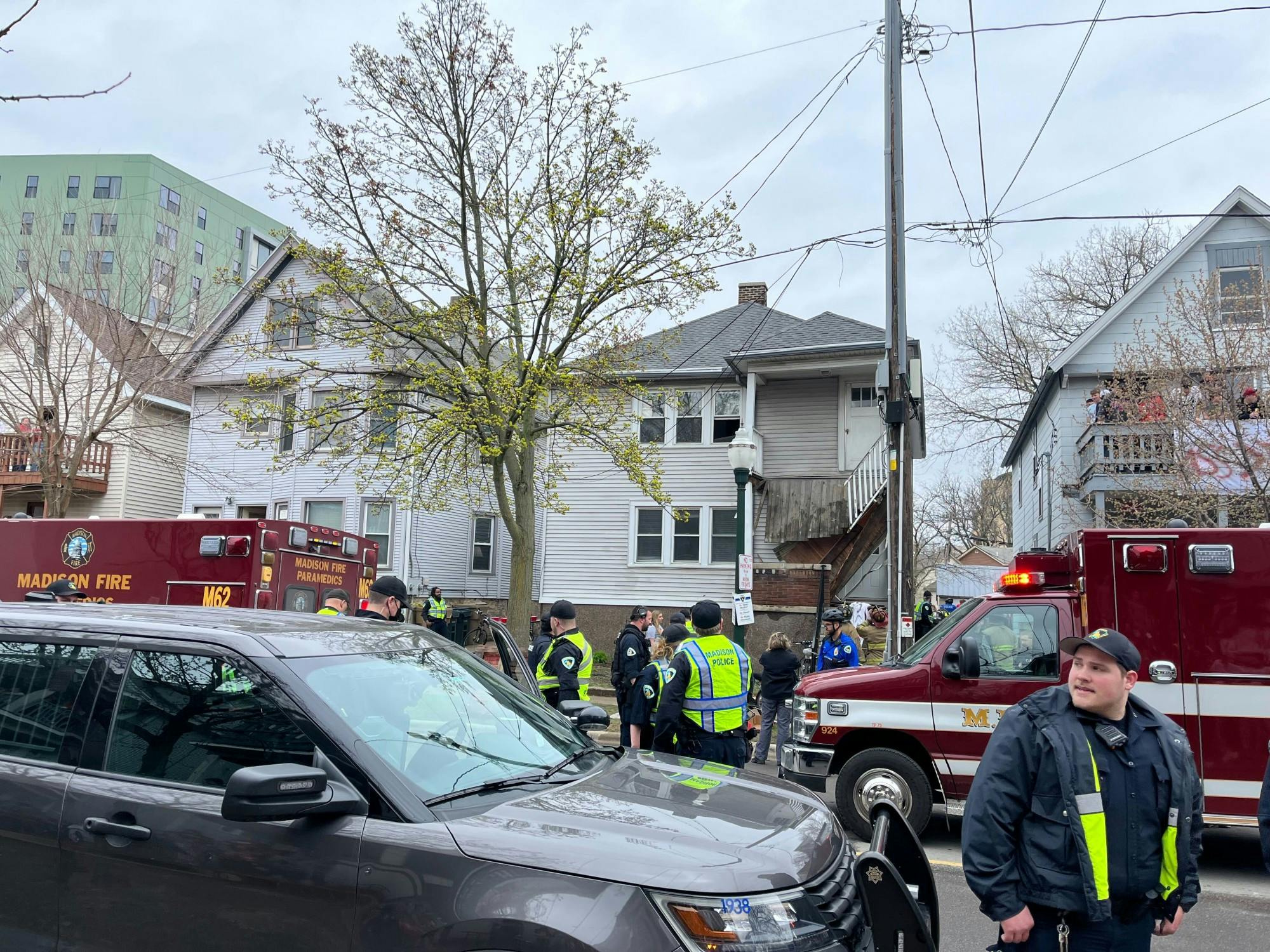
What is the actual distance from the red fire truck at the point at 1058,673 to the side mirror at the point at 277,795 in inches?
203

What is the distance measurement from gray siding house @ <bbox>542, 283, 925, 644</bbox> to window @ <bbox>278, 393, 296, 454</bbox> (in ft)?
22.4

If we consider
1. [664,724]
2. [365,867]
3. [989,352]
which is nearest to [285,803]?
[365,867]

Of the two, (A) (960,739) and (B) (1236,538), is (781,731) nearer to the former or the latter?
(A) (960,739)

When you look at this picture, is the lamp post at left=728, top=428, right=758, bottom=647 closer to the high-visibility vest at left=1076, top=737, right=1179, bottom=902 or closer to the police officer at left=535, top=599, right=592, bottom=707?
the police officer at left=535, top=599, right=592, bottom=707

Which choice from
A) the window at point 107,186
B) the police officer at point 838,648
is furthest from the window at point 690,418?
the window at point 107,186

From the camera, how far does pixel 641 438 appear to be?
23.7 meters

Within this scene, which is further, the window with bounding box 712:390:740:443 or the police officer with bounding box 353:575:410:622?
the window with bounding box 712:390:740:443

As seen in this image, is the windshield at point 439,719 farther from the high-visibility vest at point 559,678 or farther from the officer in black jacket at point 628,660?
the officer in black jacket at point 628,660

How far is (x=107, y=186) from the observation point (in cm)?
5381

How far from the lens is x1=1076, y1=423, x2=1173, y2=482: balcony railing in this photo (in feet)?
54.9

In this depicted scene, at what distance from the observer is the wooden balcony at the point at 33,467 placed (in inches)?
1006

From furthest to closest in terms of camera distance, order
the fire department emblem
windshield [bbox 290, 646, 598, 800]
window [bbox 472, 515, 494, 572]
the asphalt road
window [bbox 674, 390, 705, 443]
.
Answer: window [bbox 472, 515, 494, 572] < window [bbox 674, 390, 705, 443] < the fire department emblem < the asphalt road < windshield [bbox 290, 646, 598, 800]

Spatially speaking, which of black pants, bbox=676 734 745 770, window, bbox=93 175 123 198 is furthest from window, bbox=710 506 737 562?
window, bbox=93 175 123 198

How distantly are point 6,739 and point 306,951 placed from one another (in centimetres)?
147
